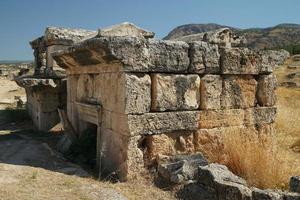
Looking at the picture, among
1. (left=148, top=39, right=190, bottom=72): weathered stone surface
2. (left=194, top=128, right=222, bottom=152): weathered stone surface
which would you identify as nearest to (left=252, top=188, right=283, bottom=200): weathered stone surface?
(left=194, top=128, right=222, bottom=152): weathered stone surface

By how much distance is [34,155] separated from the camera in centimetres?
664

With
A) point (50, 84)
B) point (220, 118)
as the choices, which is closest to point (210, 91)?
point (220, 118)

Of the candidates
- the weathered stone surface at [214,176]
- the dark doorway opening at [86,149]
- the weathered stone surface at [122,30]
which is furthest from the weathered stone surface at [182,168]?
the weathered stone surface at [122,30]

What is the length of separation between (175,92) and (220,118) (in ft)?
3.16

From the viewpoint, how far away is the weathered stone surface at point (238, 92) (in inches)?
252

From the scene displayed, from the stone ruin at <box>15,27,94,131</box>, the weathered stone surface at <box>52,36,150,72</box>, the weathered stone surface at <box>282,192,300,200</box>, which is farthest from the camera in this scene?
the stone ruin at <box>15,27,94,131</box>

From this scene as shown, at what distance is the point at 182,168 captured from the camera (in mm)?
5164

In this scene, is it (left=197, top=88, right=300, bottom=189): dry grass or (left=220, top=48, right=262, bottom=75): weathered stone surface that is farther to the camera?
(left=220, top=48, right=262, bottom=75): weathered stone surface

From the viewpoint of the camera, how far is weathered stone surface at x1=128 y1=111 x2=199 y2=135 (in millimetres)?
5445

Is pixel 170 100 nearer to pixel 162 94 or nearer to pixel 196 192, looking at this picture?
pixel 162 94

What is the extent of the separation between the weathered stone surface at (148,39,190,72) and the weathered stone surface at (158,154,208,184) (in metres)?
1.34

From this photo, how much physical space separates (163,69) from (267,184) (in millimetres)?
2160

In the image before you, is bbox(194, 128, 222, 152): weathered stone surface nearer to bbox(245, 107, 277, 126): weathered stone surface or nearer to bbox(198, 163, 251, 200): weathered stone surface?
bbox(245, 107, 277, 126): weathered stone surface

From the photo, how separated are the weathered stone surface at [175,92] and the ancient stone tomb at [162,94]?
0.05ft
